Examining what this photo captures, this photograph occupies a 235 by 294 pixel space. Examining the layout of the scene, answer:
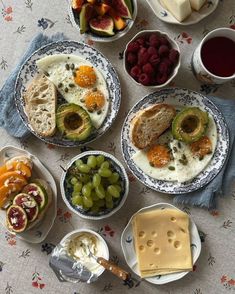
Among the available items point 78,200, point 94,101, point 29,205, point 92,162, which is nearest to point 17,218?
point 29,205

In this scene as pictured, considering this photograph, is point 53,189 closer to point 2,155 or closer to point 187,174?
point 2,155

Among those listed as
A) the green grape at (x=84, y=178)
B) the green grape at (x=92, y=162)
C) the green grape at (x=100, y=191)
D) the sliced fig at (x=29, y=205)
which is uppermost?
the green grape at (x=92, y=162)

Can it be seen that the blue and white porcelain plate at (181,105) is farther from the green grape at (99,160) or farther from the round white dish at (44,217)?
the round white dish at (44,217)

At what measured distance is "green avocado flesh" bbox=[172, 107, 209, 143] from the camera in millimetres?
1638

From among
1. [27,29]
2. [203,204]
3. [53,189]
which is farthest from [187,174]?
[27,29]

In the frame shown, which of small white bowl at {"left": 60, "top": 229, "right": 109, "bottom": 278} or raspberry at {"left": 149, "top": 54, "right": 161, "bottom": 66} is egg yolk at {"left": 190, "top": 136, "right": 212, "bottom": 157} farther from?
small white bowl at {"left": 60, "top": 229, "right": 109, "bottom": 278}

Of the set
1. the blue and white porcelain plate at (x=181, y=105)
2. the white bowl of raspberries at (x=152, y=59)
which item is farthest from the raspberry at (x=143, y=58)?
the blue and white porcelain plate at (x=181, y=105)

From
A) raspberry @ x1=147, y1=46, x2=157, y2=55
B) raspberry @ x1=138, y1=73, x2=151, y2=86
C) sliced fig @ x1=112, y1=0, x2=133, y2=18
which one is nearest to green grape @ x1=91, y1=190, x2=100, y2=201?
raspberry @ x1=138, y1=73, x2=151, y2=86

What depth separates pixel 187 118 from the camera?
1659 mm

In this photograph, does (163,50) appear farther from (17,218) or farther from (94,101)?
(17,218)

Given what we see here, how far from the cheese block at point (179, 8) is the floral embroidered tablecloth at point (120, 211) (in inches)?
2.5

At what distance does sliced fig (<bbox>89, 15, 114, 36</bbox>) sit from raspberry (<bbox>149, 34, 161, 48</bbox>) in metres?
0.15

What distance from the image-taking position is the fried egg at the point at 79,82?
171 cm

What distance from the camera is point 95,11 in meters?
1.69
